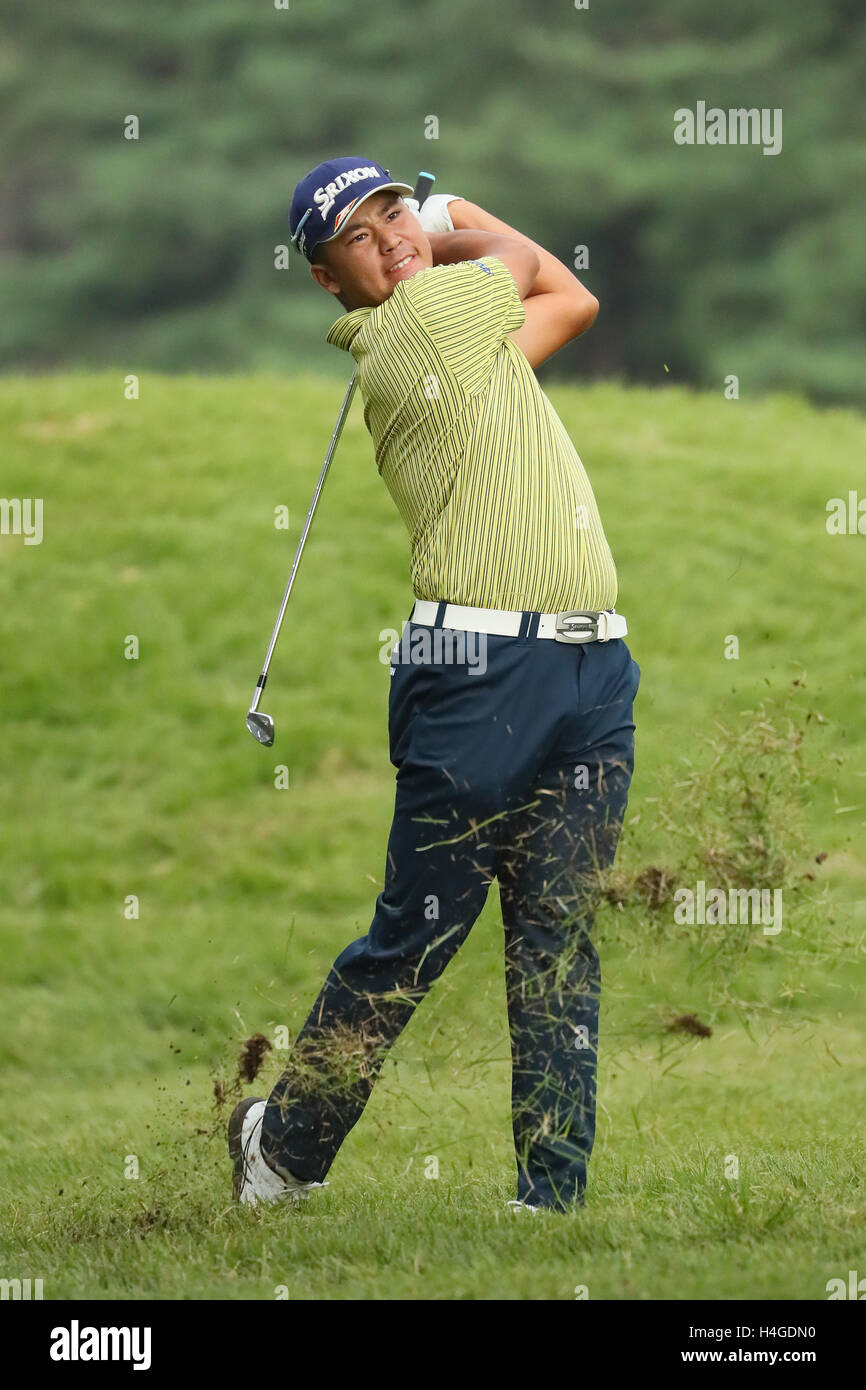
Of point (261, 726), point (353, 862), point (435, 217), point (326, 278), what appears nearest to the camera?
point (326, 278)

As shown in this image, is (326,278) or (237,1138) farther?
(237,1138)

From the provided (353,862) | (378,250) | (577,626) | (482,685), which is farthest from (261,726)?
(353,862)

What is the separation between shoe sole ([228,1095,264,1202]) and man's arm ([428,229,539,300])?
6.23 feet

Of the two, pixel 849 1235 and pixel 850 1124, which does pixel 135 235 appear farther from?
pixel 849 1235

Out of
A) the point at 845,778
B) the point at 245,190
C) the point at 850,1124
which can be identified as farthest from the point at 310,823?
the point at 245,190

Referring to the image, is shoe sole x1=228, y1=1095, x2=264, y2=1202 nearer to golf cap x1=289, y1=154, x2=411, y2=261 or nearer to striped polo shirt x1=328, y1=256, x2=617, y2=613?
striped polo shirt x1=328, y1=256, x2=617, y2=613

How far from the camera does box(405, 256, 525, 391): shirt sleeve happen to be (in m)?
3.71

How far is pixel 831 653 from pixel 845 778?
4.94 feet

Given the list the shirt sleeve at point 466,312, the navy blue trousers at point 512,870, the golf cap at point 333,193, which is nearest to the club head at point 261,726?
the navy blue trousers at point 512,870

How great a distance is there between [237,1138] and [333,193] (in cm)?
206

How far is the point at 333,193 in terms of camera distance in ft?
12.3

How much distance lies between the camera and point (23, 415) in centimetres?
1055

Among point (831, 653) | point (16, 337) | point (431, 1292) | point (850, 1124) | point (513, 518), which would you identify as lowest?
point (431, 1292)

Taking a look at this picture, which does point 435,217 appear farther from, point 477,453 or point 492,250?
point 477,453
